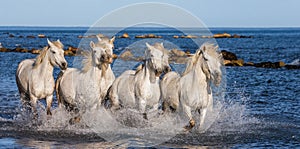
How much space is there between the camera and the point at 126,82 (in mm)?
12398

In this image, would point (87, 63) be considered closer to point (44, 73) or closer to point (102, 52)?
point (102, 52)

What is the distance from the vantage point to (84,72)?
1244 cm

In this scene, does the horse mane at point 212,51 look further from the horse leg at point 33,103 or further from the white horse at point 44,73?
the horse leg at point 33,103

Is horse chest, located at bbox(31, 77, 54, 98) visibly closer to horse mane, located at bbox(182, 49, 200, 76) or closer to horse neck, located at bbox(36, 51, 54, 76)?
horse neck, located at bbox(36, 51, 54, 76)

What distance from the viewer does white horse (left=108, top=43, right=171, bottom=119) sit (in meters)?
11.7

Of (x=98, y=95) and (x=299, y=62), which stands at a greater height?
(x=98, y=95)

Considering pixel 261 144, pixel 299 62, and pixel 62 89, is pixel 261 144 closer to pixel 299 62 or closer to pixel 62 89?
pixel 62 89

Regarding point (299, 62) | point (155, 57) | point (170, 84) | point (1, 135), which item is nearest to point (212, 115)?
point (170, 84)

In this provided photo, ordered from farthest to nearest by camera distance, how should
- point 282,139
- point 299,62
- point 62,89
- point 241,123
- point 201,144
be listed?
point 299,62 → point 241,123 → point 62,89 → point 282,139 → point 201,144

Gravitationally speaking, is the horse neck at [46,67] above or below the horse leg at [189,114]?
above

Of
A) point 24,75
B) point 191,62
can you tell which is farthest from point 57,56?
point 191,62

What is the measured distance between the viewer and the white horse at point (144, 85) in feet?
38.3

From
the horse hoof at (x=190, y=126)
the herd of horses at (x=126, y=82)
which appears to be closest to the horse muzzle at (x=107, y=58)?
the herd of horses at (x=126, y=82)

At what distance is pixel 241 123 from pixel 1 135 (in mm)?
5384
